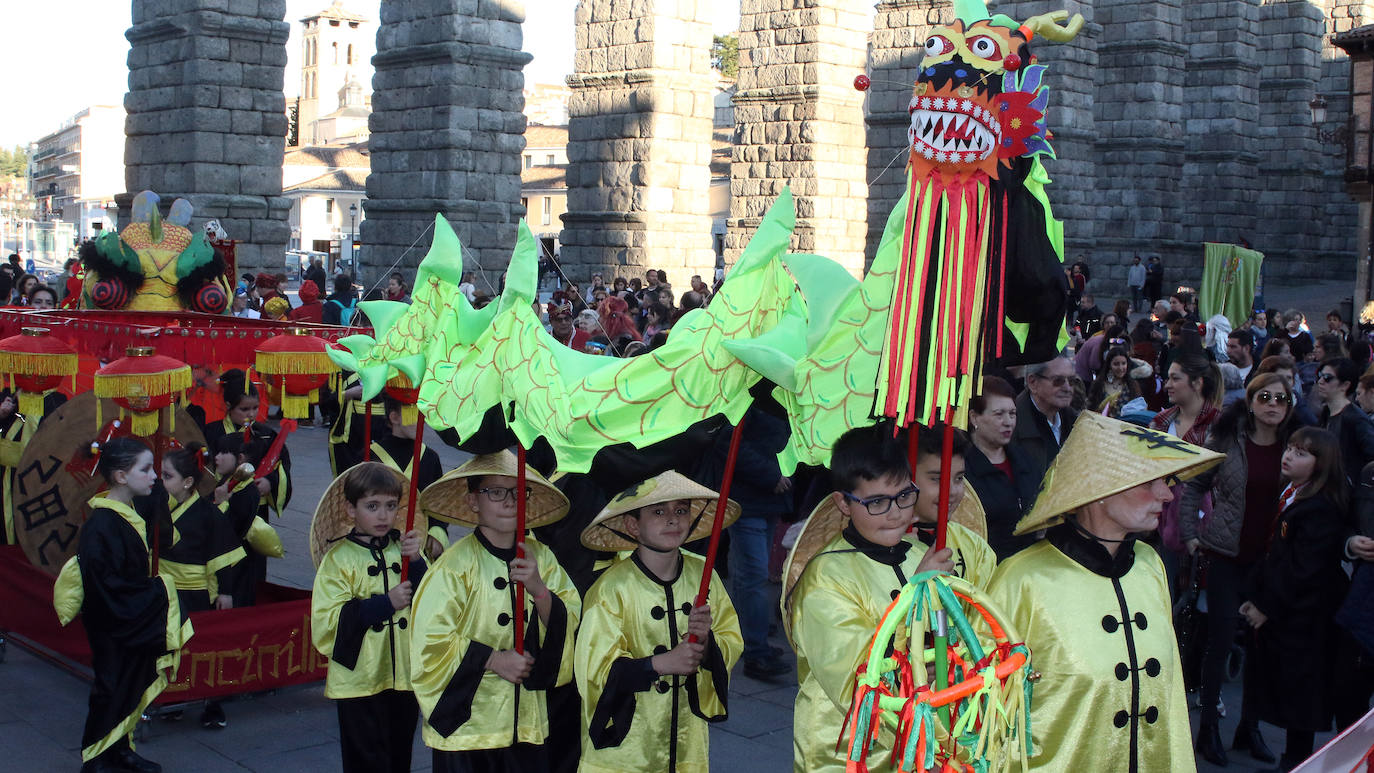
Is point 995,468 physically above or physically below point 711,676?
above

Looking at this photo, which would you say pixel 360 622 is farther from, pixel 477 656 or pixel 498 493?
pixel 498 493

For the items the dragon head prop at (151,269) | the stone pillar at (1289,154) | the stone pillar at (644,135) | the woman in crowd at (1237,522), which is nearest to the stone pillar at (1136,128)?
the stone pillar at (1289,154)

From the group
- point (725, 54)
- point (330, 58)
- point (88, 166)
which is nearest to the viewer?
point (725, 54)

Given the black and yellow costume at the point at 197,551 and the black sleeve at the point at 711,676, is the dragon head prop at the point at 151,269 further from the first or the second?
the black sleeve at the point at 711,676

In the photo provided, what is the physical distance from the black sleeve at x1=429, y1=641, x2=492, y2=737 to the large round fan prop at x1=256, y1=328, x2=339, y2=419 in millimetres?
2448

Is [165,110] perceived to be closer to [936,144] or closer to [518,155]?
[518,155]

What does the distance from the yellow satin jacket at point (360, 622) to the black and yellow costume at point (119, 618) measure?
91 centimetres

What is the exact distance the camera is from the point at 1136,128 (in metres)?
25.0

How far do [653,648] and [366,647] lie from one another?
129 centimetres

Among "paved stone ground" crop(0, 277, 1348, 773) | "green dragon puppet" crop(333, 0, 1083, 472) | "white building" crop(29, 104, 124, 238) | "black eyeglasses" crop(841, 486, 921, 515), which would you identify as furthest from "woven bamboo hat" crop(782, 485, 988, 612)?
"white building" crop(29, 104, 124, 238)

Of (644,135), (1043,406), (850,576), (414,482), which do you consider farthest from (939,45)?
(644,135)

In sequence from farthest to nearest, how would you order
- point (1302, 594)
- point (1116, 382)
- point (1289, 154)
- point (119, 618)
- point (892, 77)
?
1. point (1289, 154)
2. point (892, 77)
3. point (1116, 382)
4. point (1302, 594)
5. point (119, 618)

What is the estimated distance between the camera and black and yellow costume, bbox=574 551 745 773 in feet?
13.2

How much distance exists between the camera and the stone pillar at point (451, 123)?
55.2 feet
